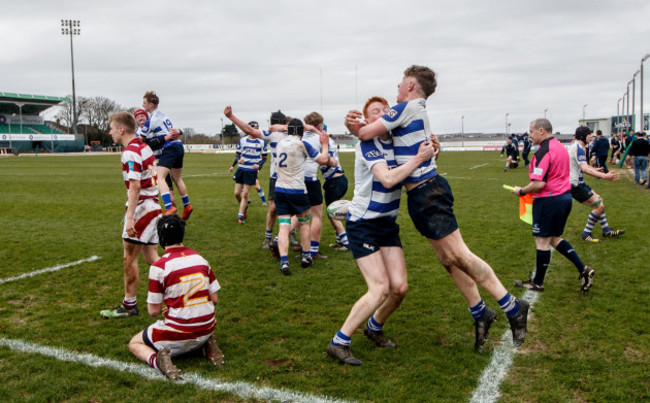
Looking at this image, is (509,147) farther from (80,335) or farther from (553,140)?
(80,335)

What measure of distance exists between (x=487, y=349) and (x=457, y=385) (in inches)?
30.4

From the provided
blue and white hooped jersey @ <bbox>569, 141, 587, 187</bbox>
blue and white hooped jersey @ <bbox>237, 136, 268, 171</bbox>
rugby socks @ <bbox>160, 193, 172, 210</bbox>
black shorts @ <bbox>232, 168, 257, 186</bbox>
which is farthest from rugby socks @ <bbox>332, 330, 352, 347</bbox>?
blue and white hooped jersey @ <bbox>237, 136, 268, 171</bbox>

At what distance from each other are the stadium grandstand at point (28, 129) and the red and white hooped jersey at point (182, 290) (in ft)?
255

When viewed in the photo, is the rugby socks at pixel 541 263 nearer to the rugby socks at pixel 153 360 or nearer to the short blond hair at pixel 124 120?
the rugby socks at pixel 153 360

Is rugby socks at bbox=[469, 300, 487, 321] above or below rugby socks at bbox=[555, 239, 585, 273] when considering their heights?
below

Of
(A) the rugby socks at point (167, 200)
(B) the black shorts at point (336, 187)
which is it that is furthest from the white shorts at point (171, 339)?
(A) the rugby socks at point (167, 200)

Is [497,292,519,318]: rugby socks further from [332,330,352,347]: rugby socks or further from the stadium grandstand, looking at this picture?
the stadium grandstand

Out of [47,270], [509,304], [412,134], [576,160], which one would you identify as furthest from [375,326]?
[576,160]

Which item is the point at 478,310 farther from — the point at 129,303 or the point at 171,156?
the point at 171,156

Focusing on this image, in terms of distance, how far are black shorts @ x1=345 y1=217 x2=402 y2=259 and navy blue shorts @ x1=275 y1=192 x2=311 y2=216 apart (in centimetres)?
287

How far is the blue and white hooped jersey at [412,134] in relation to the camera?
364cm

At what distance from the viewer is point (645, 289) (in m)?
5.81

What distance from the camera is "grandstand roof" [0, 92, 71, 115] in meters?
71.4

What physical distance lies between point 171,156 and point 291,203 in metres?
4.05
